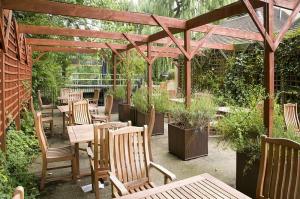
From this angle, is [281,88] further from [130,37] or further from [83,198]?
[83,198]

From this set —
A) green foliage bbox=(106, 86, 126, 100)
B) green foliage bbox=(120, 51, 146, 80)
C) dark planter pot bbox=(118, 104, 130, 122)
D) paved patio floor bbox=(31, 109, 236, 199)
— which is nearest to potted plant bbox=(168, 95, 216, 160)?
paved patio floor bbox=(31, 109, 236, 199)

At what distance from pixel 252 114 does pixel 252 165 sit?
27.6 inches

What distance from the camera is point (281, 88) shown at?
777 centimetres

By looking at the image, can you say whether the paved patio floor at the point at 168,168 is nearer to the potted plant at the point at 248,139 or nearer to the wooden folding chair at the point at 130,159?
the potted plant at the point at 248,139

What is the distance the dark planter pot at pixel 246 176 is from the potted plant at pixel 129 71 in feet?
15.6

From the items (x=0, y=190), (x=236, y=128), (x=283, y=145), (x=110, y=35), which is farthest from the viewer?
(x=110, y=35)

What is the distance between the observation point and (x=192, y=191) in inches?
78.2

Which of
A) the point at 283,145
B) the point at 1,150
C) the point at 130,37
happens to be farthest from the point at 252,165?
the point at 130,37

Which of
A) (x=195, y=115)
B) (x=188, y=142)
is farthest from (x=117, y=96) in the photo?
(x=188, y=142)

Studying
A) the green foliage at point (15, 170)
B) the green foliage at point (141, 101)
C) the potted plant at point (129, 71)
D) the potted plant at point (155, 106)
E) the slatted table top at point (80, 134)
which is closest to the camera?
the green foliage at point (15, 170)

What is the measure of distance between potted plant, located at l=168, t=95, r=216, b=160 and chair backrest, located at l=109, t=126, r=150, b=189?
2.19 metres

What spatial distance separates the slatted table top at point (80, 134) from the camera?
365 centimetres

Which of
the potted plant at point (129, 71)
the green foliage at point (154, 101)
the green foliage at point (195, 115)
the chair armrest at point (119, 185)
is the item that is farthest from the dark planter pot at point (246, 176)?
the potted plant at point (129, 71)

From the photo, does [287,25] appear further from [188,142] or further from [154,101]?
Result: [154,101]
